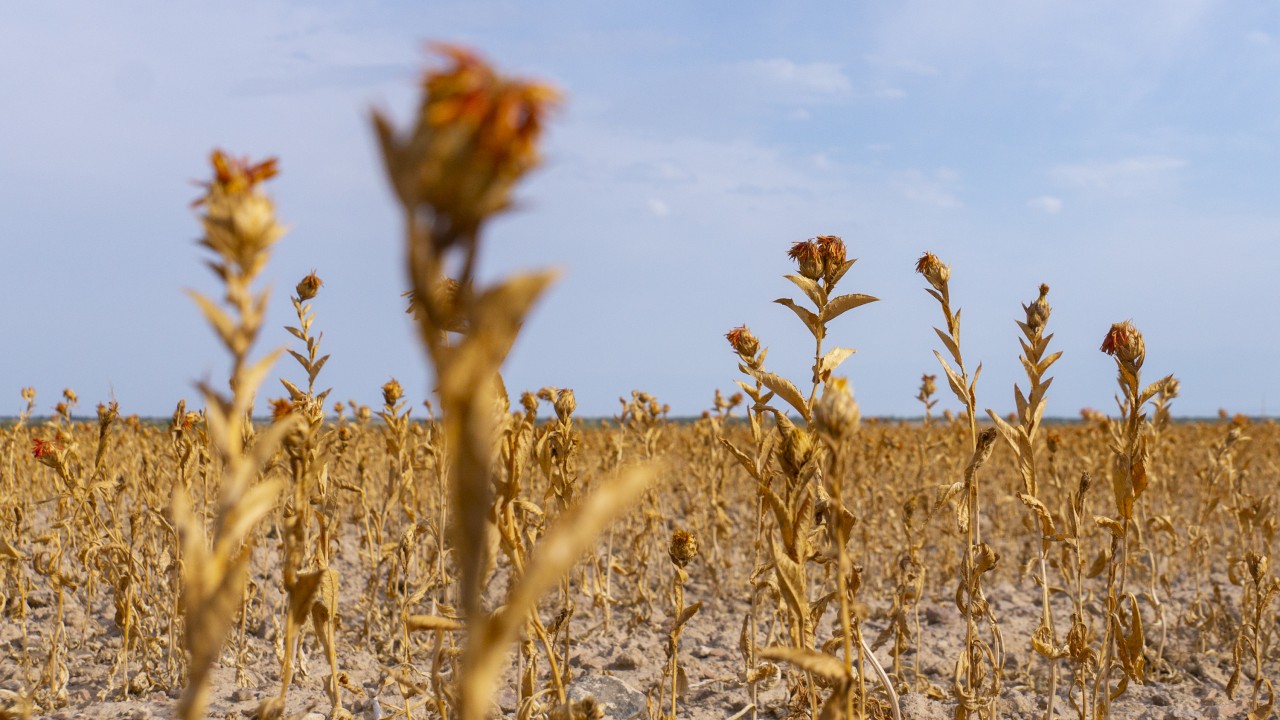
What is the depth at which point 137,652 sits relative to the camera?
395 centimetres

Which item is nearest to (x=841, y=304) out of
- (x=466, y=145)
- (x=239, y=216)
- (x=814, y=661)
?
(x=814, y=661)

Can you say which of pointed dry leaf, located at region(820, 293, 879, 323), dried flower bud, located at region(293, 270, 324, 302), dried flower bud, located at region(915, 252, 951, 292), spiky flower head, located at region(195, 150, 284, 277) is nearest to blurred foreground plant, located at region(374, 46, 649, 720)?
spiky flower head, located at region(195, 150, 284, 277)

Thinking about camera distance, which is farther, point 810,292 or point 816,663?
point 810,292

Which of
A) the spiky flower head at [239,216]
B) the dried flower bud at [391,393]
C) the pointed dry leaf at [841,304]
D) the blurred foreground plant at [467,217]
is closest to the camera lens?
the blurred foreground plant at [467,217]

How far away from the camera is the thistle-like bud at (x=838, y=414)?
3.63 ft

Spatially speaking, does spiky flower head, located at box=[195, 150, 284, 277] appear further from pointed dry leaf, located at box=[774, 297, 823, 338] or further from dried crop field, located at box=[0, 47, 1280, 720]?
pointed dry leaf, located at box=[774, 297, 823, 338]

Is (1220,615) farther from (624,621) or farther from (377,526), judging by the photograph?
(377,526)

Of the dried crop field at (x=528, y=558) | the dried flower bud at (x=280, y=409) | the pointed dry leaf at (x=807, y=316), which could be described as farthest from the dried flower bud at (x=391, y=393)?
the pointed dry leaf at (x=807, y=316)

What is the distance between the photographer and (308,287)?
3340 millimetres

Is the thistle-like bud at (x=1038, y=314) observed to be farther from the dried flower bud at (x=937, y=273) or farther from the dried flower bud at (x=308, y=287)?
the dried flower bud at (x=308, y=287)

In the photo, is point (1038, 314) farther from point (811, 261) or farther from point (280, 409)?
point (280, 409)

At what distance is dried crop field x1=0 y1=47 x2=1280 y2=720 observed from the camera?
0.57 meters

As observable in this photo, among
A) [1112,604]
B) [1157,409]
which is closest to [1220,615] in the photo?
[1157,409]

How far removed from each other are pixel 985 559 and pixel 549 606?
10.7 ft
